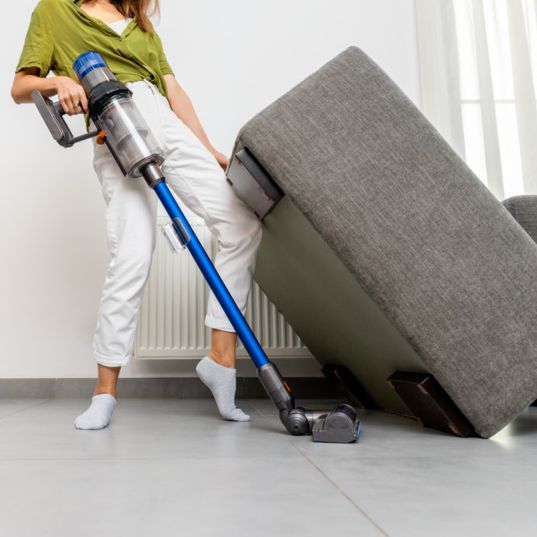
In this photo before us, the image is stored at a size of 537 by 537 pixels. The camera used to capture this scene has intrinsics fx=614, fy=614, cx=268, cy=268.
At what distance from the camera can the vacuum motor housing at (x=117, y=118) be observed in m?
1.24

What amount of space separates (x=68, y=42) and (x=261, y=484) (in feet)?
3.66

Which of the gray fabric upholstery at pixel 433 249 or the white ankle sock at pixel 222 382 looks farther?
the white ankle sock at pixel 222 382

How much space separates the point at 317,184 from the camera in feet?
3.28

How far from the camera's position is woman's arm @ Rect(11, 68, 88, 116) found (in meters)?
1.26

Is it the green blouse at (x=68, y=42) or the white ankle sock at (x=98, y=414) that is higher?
the green blouse at (x=68, y=42)

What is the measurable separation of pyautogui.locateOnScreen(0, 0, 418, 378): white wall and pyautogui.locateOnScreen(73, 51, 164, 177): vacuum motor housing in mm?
881

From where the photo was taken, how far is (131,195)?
4.39 ft

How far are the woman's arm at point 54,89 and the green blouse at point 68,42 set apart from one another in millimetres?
25

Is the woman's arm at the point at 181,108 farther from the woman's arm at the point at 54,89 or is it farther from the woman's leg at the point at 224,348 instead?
the woman's leg at the point at 224,348

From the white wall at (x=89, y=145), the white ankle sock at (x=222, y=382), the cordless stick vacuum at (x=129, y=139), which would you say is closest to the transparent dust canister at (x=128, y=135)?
the cordless stick vacuum at (x=129, y=139)

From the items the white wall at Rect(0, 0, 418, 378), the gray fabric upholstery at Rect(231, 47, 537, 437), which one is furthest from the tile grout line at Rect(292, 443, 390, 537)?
the white wall at Rect(0, 0, 418, 378)

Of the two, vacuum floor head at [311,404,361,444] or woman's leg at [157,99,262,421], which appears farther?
woman's leg at [157,99,262,421]

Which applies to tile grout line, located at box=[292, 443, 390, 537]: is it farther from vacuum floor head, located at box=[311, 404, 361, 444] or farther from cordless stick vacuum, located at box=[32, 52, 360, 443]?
cordless stick vacuum, located at box=[32, 52, 360, 443]

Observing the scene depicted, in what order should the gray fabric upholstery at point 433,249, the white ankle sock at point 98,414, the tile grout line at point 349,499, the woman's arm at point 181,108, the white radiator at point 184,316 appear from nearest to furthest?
the tile grout line at point 349,499 → the gray fabric upholstery at point 433,249 → the white ankle sock at point 98,414 → the woman's arm at point 181,108 → the white radiator at point 184,316
